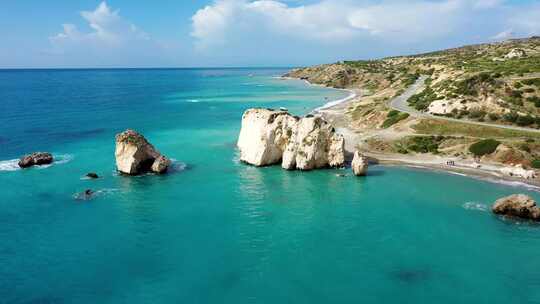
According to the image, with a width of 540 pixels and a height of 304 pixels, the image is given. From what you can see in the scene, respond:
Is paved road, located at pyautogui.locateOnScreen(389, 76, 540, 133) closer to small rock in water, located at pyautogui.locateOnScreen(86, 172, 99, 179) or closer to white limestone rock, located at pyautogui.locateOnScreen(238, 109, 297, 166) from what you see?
white limestone rock, located at pyautogui.locateOnScreen(238, 109, 297, 166)

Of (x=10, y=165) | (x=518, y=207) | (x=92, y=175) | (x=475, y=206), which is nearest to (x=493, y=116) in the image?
(x=475, y=206)

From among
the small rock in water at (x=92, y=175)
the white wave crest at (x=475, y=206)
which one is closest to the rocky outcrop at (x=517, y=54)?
the white wave crest at (x=475, y=206)

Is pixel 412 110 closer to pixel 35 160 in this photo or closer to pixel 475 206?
pixel 475 206

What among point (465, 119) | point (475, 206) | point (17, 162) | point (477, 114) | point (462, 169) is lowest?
point (475, 206)

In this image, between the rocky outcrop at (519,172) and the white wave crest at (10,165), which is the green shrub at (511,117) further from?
the white wave crest at (10,165)

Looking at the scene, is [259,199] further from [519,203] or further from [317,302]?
[519,203]

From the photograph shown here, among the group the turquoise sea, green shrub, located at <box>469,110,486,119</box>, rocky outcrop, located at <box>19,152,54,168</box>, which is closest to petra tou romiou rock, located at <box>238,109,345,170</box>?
the turquoise sea
